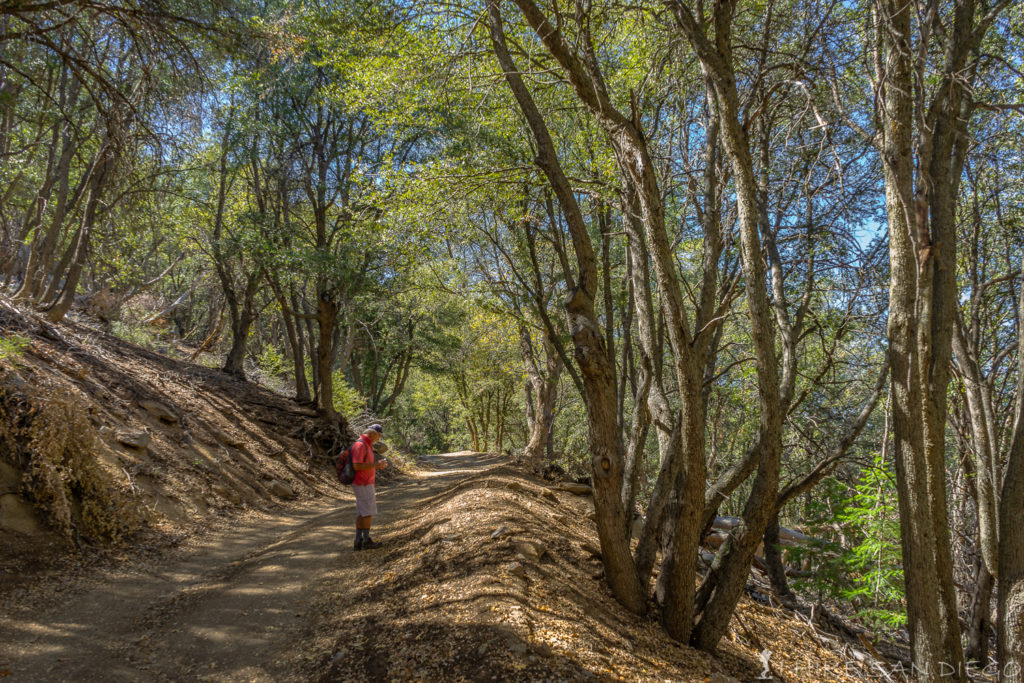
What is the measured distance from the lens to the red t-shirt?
659 cm

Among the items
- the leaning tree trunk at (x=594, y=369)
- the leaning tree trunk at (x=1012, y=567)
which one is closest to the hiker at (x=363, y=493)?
the leaning tree trunk at (x=594, y=369)

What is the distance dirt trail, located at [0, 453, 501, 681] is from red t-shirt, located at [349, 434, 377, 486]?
80 centimetres

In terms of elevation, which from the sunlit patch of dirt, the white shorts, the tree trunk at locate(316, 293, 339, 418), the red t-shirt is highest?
the tree trunk at locate(316, 293, 339, 418)

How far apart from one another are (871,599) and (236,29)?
30.3 ft

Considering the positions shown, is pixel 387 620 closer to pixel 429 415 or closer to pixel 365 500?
pixel 365 500

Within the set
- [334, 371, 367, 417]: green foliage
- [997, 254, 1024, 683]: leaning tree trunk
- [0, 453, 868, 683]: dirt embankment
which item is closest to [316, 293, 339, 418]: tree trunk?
[334, 371, 367, 417]: green foliage

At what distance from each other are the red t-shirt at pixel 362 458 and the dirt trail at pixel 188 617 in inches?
31.6

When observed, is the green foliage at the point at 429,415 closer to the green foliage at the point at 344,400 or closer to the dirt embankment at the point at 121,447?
the green foliage at the point at 344,400

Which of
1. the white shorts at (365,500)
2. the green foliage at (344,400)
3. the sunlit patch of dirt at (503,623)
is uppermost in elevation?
the green foliage at (344,400)

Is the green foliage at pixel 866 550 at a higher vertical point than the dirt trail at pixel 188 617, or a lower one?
higher

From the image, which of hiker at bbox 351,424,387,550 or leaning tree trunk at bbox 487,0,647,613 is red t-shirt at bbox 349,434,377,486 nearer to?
hiker at bbox 351,424,387,550

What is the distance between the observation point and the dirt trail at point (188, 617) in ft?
12.3

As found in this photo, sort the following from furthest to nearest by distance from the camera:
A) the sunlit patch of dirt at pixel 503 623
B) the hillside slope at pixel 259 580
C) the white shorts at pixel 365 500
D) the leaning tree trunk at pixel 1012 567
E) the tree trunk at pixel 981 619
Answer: the tree trunk at pixel 981 619
the white shorts at pixel 365 500
the leaning tree trunk at pixel 1012 567
the hillside slope at pixel 259 580
the sunlit patch of dirt at pixel 503 623

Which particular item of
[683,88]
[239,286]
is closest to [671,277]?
[683,88]
